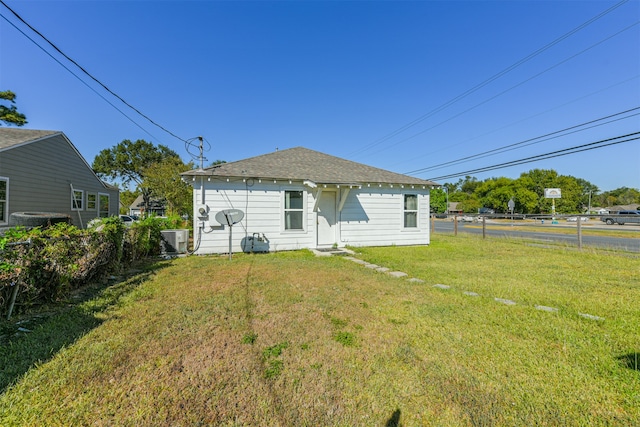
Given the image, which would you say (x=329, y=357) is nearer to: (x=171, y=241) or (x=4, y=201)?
(x=171, y=241)

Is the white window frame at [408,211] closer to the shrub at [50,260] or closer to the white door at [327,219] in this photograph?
the white door at [327,219]

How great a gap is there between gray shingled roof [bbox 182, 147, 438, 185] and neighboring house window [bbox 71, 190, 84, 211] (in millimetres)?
8620

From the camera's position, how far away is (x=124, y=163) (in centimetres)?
3303

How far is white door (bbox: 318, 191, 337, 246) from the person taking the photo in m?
8.95

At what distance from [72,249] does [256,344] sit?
3.80 metres

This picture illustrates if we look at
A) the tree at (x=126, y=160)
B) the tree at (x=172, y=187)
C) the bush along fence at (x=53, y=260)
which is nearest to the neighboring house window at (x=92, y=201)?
the tree at (x=172, y=187)

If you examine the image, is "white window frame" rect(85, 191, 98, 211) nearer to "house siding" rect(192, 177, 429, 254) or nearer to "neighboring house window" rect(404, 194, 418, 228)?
"house siding" rect(192, 177, 429, 254)

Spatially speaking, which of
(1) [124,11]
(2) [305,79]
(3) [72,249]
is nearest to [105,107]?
(1) [124,11]

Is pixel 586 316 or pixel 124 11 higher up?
pixel 124 11

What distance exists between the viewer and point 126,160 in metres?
33.1

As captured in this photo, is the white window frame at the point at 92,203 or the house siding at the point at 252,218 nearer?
the house siding at the point at 252,218

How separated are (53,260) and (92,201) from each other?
12.7 metres

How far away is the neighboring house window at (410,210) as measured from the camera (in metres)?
9.98

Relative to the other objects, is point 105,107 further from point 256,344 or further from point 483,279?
point 483,279
